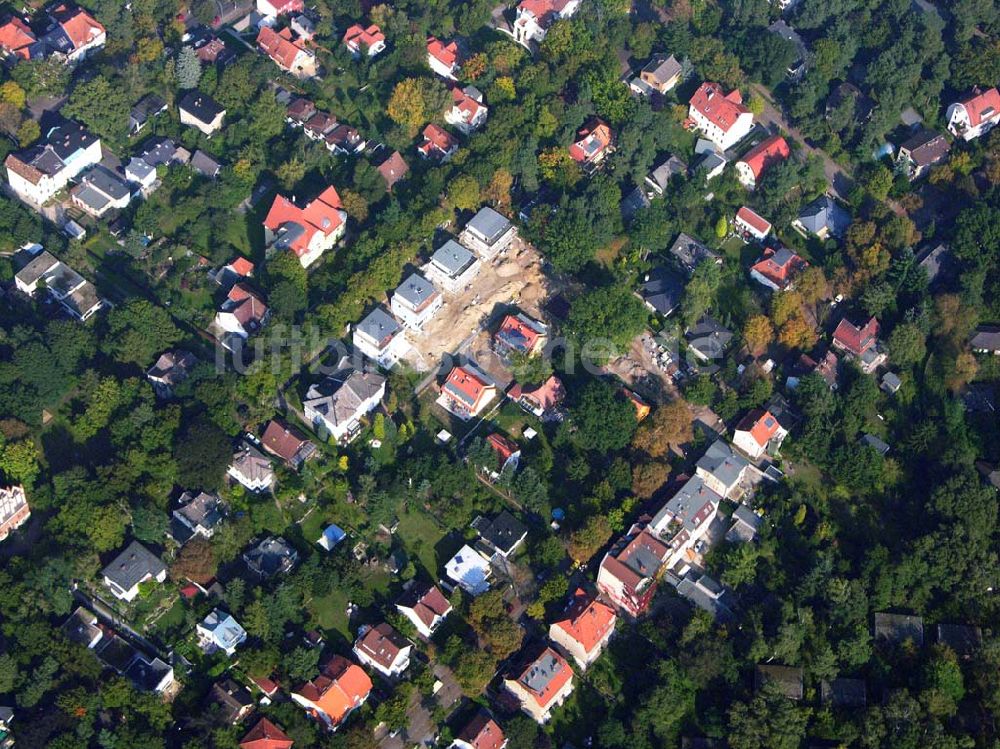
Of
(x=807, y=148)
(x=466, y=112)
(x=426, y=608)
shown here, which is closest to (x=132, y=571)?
(x=426, y=608)

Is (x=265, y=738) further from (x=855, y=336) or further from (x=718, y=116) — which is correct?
(x=718, y=116)

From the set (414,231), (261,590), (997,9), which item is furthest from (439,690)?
(997,9)

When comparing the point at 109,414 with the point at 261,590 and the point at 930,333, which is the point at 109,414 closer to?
the point at 261,590

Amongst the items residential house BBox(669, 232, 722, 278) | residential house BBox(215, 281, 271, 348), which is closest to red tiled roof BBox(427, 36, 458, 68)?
residential house BBox(669, 232, 722, 278)

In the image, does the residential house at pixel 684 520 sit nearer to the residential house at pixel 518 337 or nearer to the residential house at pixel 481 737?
the residential house at pixel 518 337

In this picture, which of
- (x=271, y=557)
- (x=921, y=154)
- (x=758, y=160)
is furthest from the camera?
(x=921, y=154)

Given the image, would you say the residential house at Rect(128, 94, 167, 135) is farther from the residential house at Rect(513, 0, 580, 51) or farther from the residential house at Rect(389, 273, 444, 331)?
the residential house at Rect(513, 0, 580, 51)

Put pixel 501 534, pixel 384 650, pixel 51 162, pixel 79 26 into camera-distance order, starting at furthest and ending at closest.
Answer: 1. pixel 79 26
2. pixel 51 162
3. pixel 501 534
4. pixel 384 650
